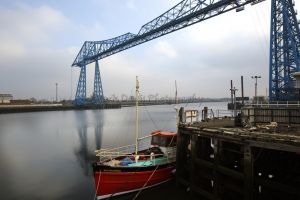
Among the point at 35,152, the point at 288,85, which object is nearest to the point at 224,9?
the point at 288,85

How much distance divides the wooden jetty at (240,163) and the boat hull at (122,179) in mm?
1973

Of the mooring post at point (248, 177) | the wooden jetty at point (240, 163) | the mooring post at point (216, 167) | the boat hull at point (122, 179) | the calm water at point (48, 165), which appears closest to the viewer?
the wooden jetty at point (240, 163)

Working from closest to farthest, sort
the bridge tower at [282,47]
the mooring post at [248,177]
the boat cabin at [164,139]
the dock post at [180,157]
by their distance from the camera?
the mooring post at [248,177], the dock post at [180,157], the boat cabin at [164,139], the bridge tower at [282,47]

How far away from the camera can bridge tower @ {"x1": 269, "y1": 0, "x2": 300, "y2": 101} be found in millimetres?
43375

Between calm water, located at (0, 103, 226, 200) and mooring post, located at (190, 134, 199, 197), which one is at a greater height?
mooring post, located at (190, 134, 199, 197)

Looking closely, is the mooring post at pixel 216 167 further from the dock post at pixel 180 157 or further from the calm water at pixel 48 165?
the calm water at pixel 48 165

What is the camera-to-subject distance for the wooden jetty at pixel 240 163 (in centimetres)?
1380

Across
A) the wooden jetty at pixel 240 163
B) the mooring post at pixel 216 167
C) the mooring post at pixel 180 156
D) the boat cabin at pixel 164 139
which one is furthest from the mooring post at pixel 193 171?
the boat cabin at pixel 164 139

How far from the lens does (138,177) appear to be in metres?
18.8

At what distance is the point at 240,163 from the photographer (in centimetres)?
1791

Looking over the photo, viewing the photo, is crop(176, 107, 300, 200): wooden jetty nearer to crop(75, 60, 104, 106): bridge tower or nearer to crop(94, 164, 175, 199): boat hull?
crop(94, 164, 175, 199): boat hull

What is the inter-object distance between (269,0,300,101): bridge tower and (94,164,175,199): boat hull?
98.1ft

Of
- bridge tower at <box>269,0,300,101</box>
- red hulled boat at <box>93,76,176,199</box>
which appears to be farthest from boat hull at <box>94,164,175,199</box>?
bridge tower at <box>269,0,300,101</box>

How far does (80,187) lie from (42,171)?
6230 millimetres
